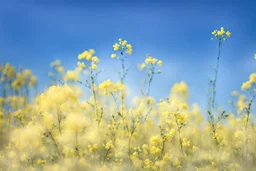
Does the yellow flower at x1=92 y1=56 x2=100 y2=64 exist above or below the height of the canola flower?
above

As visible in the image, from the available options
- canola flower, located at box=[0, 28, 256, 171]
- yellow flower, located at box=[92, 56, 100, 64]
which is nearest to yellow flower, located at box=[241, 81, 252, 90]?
canola flower, located at box=[0, 28, 256, 171]

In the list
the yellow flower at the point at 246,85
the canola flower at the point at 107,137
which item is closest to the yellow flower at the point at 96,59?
the canola flower at the point at 107,137

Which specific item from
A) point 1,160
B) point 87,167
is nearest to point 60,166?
point 87,167

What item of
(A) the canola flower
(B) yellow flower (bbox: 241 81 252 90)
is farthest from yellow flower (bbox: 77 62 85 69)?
(B) yellow flower (bbox: 241 81 252 90)

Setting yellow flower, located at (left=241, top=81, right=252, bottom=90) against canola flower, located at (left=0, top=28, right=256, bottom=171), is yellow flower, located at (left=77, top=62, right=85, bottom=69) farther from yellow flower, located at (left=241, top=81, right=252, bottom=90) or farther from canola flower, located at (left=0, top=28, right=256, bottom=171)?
yellow flower, located at (left=241, top=81, right=252, bottom=90)

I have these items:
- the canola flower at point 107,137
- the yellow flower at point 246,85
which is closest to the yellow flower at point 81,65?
the canola flower at point 107,137

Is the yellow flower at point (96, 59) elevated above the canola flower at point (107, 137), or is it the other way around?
the yellow flower at point (96, 59)

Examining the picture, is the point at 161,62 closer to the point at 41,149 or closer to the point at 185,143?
the point at 185,143

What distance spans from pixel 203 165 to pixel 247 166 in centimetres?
102

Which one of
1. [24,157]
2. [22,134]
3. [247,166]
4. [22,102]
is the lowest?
[247,166]

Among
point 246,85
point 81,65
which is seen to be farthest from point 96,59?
point 246,85

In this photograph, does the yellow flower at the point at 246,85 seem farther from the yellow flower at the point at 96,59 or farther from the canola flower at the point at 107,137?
the yellow flower at the point at 96,59

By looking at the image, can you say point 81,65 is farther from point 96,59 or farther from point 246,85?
point 246,85

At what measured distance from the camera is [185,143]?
22.9ft
